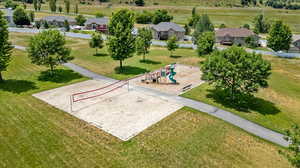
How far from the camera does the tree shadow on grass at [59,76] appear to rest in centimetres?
3481

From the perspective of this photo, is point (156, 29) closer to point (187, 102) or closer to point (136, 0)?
point (187, 102)

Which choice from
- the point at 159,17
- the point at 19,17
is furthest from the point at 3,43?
the point at 159,17

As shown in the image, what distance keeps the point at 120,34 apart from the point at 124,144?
2229cm

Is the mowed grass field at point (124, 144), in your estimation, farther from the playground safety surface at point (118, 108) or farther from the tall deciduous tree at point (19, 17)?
the tall deciduous tree at point (19, 17)

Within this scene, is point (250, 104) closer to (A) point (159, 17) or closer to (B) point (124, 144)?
(B) point (124, 144)

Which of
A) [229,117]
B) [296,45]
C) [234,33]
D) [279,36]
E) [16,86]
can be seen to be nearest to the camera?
[229,117]

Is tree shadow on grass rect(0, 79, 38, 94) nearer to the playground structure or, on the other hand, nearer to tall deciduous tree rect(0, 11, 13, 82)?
tall deciduous tree rect(0, 11, 13, 82)

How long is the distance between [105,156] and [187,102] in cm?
1394

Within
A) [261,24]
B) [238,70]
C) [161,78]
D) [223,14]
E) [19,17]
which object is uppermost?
[223,14]

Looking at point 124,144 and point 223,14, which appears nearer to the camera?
point 124,144

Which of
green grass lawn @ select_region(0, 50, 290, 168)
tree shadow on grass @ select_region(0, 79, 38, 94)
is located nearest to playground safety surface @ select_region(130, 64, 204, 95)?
green grass lawn @ select_region(0, 50, 290, 168)

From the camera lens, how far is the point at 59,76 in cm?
3647

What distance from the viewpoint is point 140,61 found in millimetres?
48406

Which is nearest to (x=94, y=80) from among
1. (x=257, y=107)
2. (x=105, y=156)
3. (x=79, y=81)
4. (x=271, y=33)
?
(x=79, y=81)
